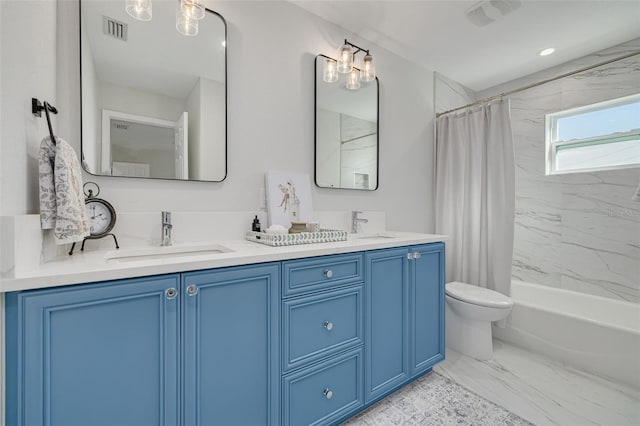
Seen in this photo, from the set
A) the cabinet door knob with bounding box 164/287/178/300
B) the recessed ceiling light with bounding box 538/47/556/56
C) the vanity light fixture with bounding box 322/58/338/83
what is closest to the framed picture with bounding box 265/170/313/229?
the vanity light fixture with bounding box 322/58/338/83

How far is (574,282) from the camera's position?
2.56 metres

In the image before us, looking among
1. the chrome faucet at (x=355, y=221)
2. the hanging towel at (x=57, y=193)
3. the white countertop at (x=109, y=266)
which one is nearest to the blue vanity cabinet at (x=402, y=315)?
the white countertop at (x=109, y=266)

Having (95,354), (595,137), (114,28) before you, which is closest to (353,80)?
(114,28)

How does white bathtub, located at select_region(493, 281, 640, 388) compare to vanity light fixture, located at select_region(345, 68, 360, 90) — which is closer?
white bathtub, located at select_region(493, 281, 640, 388)

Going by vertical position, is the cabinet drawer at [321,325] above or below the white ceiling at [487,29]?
below

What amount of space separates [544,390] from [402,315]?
1.06m

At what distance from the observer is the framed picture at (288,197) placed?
176 centimetres

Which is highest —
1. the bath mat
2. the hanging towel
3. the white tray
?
the hanging towel

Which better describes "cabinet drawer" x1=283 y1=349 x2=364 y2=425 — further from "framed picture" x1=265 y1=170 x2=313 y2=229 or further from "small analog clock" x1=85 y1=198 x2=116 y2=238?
"small analog clock" x1=85 y1=198 x2=116 y2=238

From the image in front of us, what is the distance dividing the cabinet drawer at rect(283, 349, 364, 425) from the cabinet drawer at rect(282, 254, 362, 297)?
14.4 inches

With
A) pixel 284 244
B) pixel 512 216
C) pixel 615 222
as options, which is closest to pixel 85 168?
pixel 284 244

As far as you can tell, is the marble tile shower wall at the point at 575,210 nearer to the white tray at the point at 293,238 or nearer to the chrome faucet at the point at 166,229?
the white tray at the point at 293,238

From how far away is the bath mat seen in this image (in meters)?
1.49

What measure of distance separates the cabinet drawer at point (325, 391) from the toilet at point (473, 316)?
1.11m
